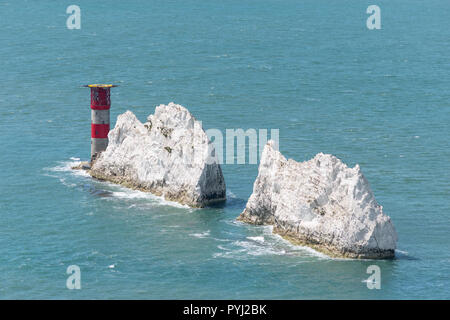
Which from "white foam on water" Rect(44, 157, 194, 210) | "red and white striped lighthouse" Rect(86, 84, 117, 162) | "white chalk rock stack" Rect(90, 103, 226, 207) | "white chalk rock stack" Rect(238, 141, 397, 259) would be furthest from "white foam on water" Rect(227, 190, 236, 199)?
"red and white striped lighthouse" Rect(86, 84, 117, 162)

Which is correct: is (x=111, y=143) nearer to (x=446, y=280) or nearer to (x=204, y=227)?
(x=204, y=227)

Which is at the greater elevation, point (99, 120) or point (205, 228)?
point (99, 120)

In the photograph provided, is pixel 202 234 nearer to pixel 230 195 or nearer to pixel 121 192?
pixel 230 195

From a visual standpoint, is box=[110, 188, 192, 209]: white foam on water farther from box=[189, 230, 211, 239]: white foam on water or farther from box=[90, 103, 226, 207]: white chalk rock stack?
box=[189, 230, 211, 239]: white foam on water

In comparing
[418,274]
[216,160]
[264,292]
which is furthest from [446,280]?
[216,160]

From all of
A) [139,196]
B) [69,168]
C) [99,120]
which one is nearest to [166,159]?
[139,196]

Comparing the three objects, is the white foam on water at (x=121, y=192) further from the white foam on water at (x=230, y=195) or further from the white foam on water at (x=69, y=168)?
the white foam on water at (x=230, y=195)
